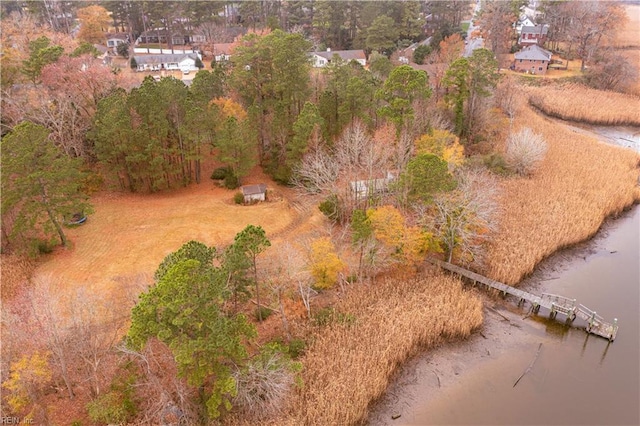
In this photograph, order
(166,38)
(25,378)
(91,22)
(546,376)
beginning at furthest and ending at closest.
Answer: (166,38) < (91,22) < (546,376) < (25,378)

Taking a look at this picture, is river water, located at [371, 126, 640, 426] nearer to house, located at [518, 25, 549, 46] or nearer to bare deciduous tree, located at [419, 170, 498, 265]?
bare deciduous tree, located at [419, 170, 498, 265]

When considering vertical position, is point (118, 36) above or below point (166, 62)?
above

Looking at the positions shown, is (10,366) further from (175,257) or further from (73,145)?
(73,145)

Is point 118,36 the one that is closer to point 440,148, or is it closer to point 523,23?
point 440,148

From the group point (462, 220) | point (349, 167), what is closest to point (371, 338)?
point (462, 220)

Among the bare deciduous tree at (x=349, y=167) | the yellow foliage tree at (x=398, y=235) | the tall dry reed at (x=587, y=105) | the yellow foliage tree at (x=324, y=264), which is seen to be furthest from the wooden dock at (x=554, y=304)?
the tall dry reed at (x=587, y=105)

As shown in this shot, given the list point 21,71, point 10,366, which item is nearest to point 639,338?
point 10,366

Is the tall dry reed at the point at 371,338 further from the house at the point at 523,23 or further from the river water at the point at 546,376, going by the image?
the house at the point at 523,23
